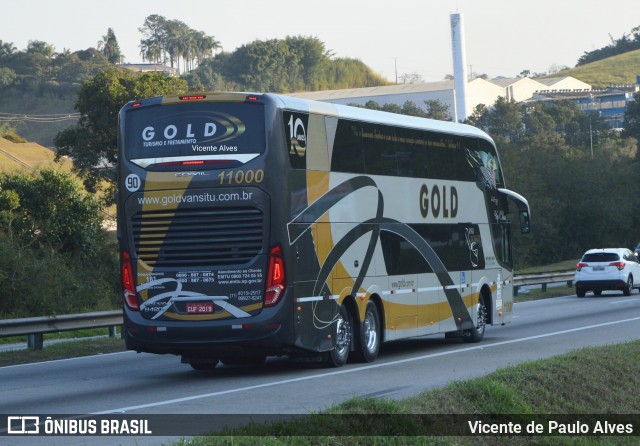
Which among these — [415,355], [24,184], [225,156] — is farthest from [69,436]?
[24,184]

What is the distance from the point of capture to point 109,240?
44.8 metres

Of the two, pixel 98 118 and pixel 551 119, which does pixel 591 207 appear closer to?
pixel 98 118

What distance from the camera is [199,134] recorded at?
51.4ft

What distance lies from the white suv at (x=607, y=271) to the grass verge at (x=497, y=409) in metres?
23.9

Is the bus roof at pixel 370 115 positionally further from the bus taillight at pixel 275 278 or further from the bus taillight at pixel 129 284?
the bus taillight at pixel 129 284

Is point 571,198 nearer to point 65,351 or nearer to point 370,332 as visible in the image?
→ point 65,351

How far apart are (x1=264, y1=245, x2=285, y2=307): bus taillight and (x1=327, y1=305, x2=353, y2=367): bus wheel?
5.69ft

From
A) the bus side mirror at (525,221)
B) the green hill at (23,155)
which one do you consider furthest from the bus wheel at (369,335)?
the green hill at (23,155)

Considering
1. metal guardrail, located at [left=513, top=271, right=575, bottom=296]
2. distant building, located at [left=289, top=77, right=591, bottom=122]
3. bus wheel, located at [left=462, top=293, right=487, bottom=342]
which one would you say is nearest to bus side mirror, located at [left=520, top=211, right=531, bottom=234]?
bus wheel, located at [left=462, top=293, right=487, bottom=342]

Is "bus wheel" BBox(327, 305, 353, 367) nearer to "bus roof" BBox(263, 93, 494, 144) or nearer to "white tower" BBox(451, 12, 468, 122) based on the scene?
"bus roof" BBox(263, 93, 494, 144)

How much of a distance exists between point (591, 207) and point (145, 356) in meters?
58.6

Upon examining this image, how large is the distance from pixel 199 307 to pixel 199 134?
91.8 inches

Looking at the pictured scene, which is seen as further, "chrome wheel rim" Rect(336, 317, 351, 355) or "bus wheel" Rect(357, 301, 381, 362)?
"bus wheel" Rect(357, 301, 381, 362)

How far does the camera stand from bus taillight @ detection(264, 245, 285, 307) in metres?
15.4
